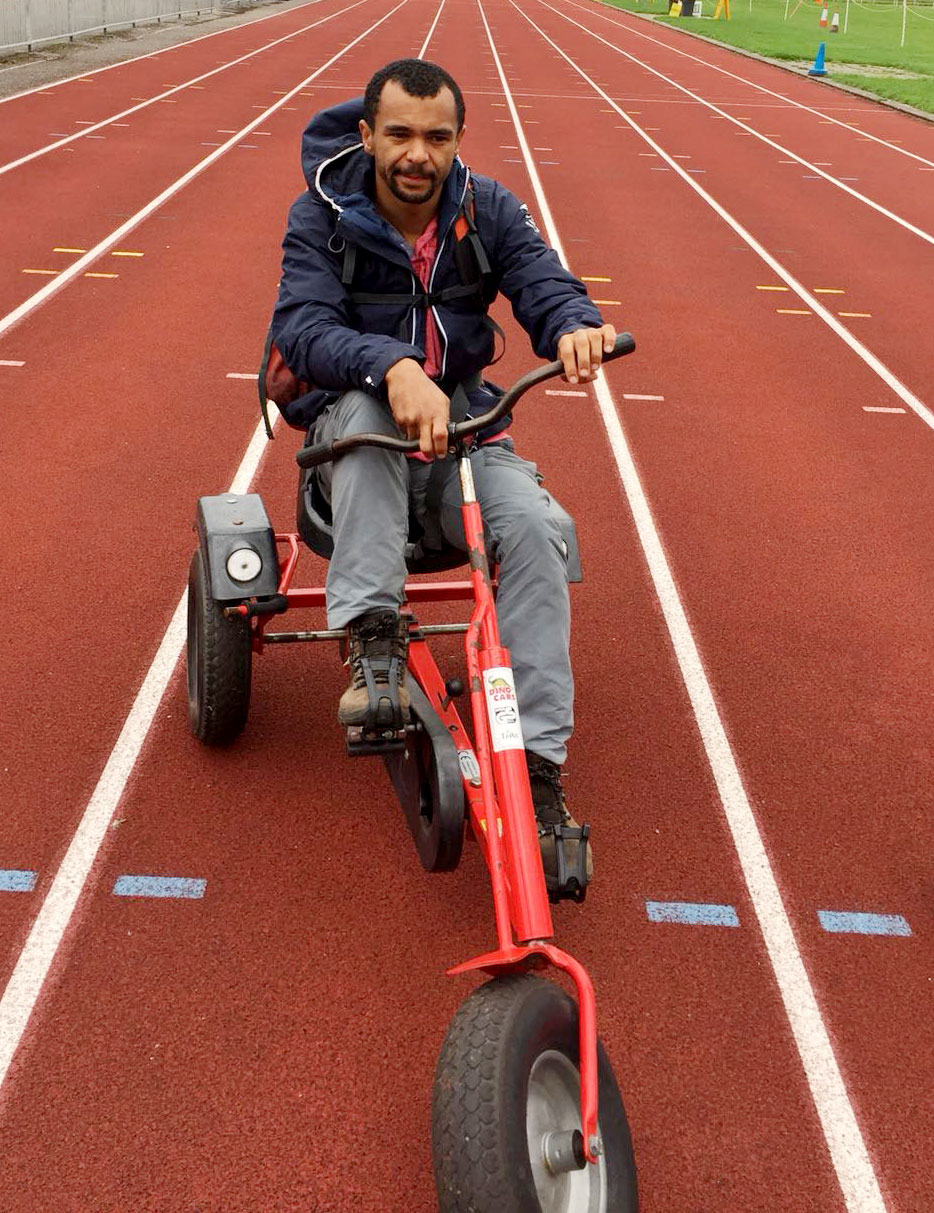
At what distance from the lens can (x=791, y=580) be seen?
201 inches

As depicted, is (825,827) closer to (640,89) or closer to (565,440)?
(565,440)

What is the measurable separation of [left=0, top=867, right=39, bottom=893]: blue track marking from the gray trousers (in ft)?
3.10

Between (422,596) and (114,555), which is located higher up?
(422,596)

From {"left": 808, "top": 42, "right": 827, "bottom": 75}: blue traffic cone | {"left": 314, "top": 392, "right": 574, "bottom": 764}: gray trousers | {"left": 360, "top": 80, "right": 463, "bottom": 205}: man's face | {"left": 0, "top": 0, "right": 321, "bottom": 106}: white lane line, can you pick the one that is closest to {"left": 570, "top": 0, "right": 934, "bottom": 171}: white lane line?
{"left": 808, "top": 42, "right": 827, "bottom": 75}: blue traffic cone

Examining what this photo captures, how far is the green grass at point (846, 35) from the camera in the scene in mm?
26375

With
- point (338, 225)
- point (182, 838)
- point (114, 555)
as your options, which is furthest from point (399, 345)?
point (114, 555)

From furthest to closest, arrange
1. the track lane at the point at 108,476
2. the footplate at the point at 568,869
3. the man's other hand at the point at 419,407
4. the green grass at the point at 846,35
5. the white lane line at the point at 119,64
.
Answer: the green grass at the point at 846,35
the white lane line at the point at 119,64
the track lane at the point at 108,476
the man's other hand at the point at 419,407
the footplate at the point at 568,869

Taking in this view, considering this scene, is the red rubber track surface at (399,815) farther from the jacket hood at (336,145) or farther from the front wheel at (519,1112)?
the jacket hood at (336,145)

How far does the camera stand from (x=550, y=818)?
2773 mm

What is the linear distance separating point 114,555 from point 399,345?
2300 mm

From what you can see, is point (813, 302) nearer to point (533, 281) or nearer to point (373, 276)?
point (533, 281)

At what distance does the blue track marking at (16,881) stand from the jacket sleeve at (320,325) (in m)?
1.30

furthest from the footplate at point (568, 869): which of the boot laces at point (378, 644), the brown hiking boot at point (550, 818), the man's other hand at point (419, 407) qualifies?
the man's other hand at point (419, 407)

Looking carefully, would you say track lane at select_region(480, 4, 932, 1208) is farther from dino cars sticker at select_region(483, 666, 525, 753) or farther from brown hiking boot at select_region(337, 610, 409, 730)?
brown hiking boot at select_region(337, 610, 409, 730)
